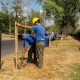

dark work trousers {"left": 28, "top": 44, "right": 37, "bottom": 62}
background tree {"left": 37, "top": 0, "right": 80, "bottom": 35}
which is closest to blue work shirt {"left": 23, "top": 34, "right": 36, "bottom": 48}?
dark work trousers {"left": 28, "top": 44, "right": 37, "bottom": 62}

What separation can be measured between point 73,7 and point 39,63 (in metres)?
28.0

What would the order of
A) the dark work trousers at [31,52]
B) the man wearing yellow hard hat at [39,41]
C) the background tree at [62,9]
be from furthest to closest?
1. the background tree at [62,9]
2. the dark work trousers at [31,52]
3. the man wearing yellow hard hat at [39,41]

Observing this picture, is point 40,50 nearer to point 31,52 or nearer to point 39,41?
point 39,41

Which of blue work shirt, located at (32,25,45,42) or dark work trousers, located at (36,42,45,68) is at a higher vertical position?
blue work shirt, located at (32,25,45,42)

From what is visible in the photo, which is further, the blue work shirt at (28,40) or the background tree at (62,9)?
the background tree at (62,9)

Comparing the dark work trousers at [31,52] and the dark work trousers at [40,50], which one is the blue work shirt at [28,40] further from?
the dark work trousers at [40,50]

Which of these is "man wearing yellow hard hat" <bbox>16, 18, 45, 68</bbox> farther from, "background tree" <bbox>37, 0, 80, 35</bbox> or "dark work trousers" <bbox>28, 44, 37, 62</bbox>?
"background tree" <bbox>37, 0, 80, 35</bbox>

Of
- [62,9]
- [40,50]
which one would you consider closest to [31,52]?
[40,50]

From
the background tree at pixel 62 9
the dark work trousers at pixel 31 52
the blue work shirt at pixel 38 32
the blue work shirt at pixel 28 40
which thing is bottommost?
the dark work trousers at pixel 31 52

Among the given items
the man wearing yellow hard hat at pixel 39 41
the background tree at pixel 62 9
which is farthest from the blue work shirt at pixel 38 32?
the background tree at pixel 62 9

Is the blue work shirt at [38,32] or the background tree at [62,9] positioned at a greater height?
the background tree at [62,9]

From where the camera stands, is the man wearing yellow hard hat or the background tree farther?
the background tree

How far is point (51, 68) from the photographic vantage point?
12.2 meters

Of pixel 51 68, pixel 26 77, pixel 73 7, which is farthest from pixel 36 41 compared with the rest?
pixel 73 7
